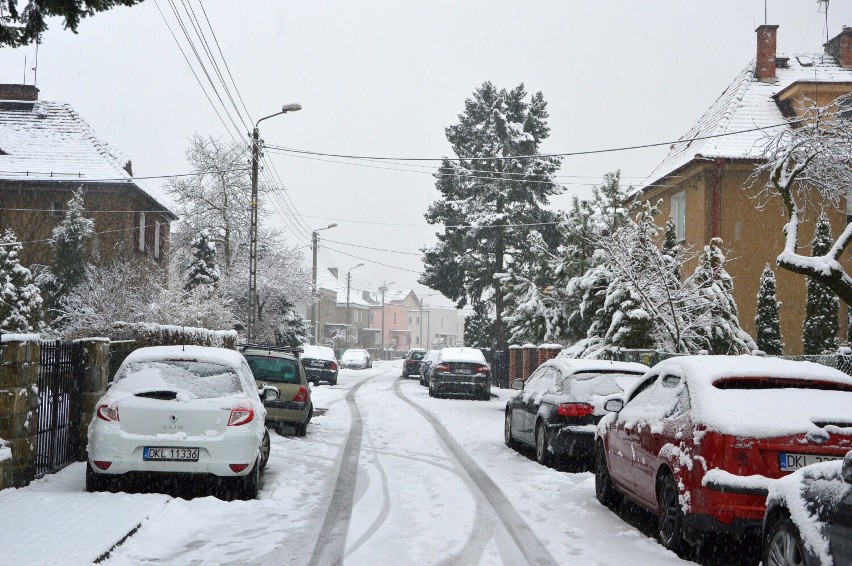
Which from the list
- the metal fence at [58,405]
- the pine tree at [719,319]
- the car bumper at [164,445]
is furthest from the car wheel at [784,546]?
the pine tree at [719,319]

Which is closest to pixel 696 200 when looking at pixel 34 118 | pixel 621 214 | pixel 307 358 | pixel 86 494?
pixel 621 214

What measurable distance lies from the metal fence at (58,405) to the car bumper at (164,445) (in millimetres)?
1500

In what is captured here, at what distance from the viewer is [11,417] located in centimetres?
891

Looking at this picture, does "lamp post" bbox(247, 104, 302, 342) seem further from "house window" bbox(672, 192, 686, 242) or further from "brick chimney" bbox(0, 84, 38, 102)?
"brick chimney" bbox(0, 84, 38, 102)

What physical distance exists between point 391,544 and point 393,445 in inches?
294

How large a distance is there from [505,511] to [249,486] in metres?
2.63

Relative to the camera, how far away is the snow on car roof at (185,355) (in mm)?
9438

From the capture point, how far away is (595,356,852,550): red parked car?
20.6ft

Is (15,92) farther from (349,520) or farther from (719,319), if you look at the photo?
(349,520)

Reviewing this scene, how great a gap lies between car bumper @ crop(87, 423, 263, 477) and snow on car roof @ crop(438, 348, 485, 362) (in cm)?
1960

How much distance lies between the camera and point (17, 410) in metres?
8.99

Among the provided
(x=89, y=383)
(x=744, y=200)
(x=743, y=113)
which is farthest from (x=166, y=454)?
(x=743, y=113)

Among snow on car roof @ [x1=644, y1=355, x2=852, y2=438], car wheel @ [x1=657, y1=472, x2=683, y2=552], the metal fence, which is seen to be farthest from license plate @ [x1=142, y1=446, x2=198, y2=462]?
snow on car roof @ [x1=644, y1=355, x2=852, y2=438]

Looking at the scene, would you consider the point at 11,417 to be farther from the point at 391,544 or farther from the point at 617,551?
the point at 617,551
